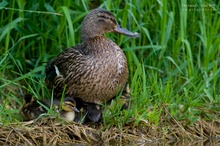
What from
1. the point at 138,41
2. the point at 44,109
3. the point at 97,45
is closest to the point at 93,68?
the point at 97,45

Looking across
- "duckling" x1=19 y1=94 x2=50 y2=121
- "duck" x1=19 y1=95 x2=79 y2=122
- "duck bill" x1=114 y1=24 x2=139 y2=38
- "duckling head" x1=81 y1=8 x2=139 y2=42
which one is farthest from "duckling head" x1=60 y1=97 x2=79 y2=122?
"duck bill" x1=114 y1=24 x2=139 y2=38

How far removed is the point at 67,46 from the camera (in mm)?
8586

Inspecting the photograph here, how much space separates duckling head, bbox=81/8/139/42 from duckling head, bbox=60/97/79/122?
0.82 m

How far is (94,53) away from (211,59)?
1.45m

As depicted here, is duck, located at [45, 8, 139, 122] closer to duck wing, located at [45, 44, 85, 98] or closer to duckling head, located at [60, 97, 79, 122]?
duck wing, located at [45, 44, 85, 98]

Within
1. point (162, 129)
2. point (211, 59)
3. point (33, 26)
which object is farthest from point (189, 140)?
point (33, 26)

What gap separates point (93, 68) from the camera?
25.5ft

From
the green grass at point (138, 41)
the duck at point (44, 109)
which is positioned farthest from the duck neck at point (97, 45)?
the duck at point (44, 109)

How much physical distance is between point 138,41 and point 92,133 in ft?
5.97

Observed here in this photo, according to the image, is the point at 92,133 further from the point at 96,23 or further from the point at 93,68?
the point at 96,23

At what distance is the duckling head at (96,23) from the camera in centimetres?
805

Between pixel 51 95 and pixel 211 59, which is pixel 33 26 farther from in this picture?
pixel 211 59

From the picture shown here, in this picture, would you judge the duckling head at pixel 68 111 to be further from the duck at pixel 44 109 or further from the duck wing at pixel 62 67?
the duck wing at pixel 62 67

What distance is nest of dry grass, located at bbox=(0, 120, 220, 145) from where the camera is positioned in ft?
23.4
